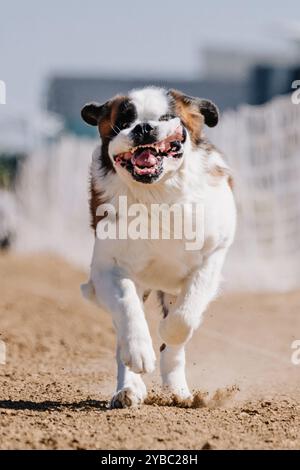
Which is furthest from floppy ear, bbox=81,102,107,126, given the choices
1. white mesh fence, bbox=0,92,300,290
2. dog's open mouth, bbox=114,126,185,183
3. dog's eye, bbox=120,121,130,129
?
white mesh fence, bbox=0,92,300,290

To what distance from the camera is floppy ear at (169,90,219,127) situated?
6825mm

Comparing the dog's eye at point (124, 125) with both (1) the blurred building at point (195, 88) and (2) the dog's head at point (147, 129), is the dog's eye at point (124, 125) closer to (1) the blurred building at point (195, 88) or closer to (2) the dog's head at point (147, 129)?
(2) the dog's head at point (147, 129)

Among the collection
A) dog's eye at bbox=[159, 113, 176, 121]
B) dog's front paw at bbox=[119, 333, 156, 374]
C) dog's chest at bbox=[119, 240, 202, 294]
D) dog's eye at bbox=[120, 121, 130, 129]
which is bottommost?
dog's front paw at bbox=[119, 333, 156, 374]

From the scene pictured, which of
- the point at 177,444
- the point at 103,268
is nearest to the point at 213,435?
the point at 177,444

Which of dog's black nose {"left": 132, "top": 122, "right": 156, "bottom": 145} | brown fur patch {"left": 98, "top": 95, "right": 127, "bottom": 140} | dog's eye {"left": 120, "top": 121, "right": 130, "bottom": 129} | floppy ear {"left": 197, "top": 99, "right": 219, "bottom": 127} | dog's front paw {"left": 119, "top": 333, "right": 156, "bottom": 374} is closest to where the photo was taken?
dog's front paw {"left": 119, "top": 333, "right": 156, "bottom": 374}

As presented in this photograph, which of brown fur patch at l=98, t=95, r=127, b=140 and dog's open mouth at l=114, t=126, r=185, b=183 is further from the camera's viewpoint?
brown fur patch at l=98, t=95, r=127, b=140

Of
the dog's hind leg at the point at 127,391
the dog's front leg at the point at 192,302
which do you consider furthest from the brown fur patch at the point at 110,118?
the dog's hind leg at the point at 127,391

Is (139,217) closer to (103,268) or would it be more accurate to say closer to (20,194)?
(103,268)

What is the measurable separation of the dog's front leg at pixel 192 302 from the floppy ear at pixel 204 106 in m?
0.86

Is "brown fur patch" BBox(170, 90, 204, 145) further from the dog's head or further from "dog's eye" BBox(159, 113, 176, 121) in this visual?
"dog's eye" BBox(159, 113, 176, 121)

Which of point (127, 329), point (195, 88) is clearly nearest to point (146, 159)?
point (127, 329)

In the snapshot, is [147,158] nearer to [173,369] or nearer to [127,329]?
[127,329]

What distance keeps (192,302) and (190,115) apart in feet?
3.86

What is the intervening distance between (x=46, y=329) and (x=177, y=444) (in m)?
6.13
